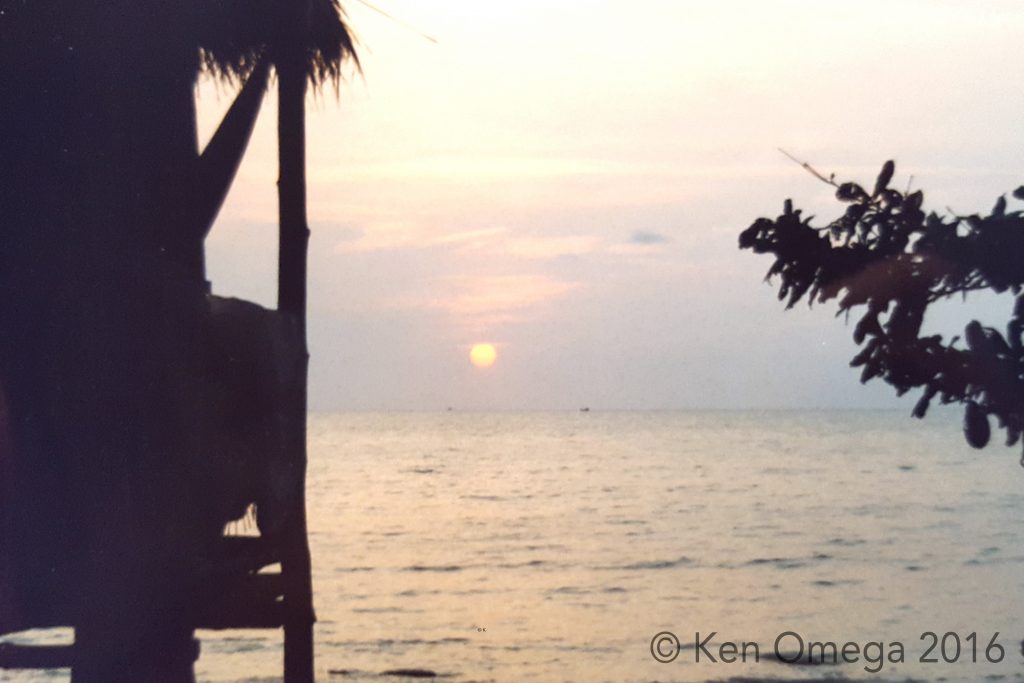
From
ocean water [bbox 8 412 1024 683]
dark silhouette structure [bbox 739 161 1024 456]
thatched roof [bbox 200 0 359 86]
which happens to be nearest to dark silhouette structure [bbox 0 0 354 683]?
thatched roof [bbox 200 0 359 86]

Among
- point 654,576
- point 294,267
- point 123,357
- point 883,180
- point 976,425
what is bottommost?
point 654,576

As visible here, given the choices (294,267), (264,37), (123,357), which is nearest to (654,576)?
(294,267)

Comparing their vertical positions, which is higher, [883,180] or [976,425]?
[883,180]

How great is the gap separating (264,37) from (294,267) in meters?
1.23

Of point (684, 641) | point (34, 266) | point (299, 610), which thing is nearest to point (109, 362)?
point (34, 266)

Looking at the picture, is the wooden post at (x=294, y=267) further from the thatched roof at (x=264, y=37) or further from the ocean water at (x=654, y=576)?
the ocean water at (x=654, y=576)

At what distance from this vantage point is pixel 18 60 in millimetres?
4863

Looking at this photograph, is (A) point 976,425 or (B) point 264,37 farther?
(B) point 264,37

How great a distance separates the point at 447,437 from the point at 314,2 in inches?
4549

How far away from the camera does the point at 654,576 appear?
2628cm

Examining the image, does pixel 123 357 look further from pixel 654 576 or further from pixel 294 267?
pixel 654 576

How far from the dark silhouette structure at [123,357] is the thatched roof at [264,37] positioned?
0.87 feet

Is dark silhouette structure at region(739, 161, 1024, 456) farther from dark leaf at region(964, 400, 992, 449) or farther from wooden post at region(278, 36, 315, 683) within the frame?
wooden post at region(278, 36, 315, 683)

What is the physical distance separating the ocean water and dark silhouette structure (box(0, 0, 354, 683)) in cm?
1082
